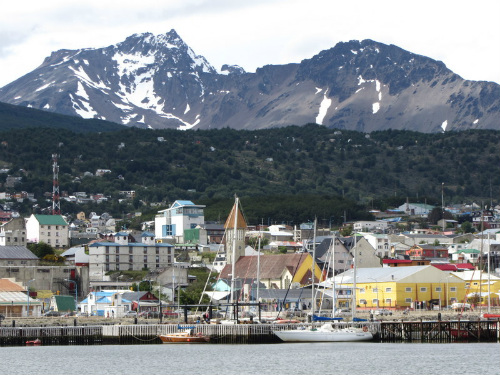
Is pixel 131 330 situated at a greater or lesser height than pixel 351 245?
lesser

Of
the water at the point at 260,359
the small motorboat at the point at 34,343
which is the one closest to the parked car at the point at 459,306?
the water at the point at 260,359

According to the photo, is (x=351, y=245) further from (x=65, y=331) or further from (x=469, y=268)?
(x=65, y=331)

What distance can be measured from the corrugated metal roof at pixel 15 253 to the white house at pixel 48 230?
2671 centimetres

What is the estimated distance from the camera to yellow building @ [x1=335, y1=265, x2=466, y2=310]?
10481 cm

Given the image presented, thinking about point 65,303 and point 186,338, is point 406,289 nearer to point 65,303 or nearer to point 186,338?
point 186,338

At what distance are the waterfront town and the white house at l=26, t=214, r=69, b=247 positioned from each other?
152 mm

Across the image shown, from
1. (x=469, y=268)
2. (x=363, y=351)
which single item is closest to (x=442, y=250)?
(x=469, y=268)

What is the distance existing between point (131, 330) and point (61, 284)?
40187 millimetres

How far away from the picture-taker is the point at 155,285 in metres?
119

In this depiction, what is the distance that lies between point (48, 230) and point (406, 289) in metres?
70.0

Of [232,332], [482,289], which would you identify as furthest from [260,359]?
[482,289]

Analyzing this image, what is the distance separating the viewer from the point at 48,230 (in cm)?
15775

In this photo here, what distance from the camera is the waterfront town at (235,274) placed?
10306 cm

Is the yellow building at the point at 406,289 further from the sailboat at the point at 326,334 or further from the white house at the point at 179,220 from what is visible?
the white house at the point at 179,220
